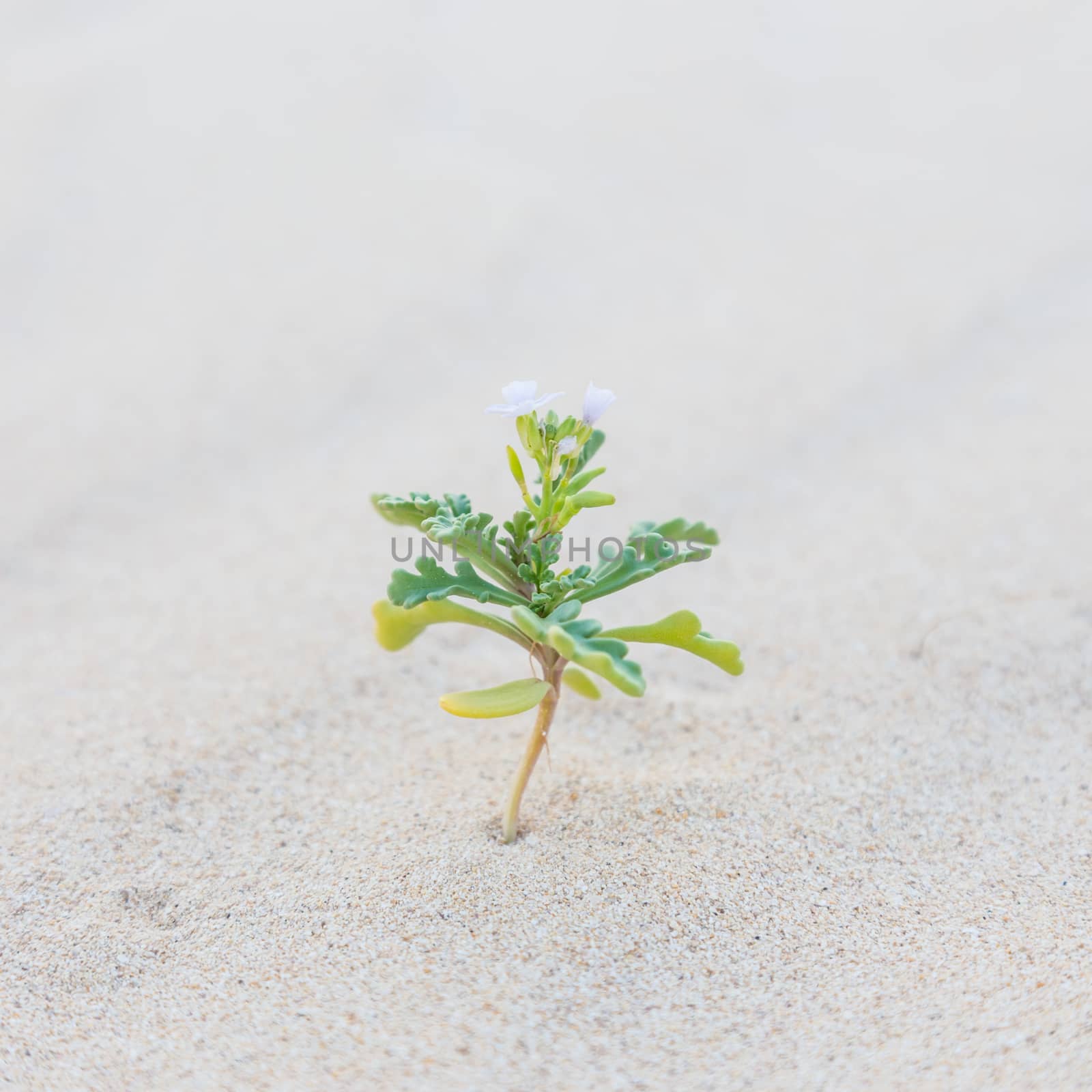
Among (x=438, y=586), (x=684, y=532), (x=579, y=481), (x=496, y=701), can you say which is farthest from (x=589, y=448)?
(x=496, y=701)

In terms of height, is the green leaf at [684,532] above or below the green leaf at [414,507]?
above

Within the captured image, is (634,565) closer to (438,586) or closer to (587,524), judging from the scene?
(438,586)

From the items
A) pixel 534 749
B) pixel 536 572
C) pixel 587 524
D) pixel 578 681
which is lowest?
pixel 534 749

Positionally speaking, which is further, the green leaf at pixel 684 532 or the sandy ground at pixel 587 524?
the green leaf at pixel 684 532

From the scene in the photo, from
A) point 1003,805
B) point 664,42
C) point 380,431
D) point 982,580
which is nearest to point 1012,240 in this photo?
point 664,42

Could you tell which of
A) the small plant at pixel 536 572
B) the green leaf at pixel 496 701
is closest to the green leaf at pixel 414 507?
the small plant at pixel 536 572

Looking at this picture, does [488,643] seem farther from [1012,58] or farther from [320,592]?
[1012,58]

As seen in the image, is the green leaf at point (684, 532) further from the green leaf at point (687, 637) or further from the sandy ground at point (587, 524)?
the sandy ground at point (587, 524)
